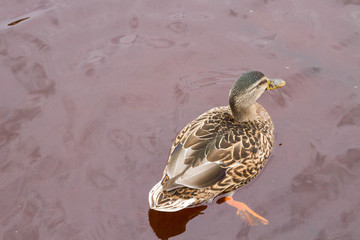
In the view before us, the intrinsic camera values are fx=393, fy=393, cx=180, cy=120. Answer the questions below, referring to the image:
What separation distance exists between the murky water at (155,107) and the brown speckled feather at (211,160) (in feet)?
1.15

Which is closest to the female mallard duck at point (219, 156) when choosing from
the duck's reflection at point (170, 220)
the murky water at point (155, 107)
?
the duck's reflection at point (170, 220)

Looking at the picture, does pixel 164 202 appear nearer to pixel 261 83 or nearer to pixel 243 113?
pixel 243 113

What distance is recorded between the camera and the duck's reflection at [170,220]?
4.25 metres

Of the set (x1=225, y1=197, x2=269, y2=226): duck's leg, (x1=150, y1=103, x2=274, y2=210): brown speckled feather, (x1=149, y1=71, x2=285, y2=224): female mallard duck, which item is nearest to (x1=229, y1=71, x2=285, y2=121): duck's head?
(x1=149, y1=71, x2=285, y2=224): female mallard duck

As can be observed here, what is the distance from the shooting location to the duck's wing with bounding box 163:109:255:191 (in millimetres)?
3967

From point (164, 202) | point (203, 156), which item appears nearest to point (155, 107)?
point (203, 156)

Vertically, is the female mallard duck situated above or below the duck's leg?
above

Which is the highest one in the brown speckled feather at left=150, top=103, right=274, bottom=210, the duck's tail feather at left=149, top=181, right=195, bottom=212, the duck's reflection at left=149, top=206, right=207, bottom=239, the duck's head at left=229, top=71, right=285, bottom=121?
the duck's head at left=229, top=71, right=285, bottom=121

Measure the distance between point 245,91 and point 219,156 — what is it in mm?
779

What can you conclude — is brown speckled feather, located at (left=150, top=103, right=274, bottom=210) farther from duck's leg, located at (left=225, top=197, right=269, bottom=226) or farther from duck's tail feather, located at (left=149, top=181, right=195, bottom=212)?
duck's leg, located at (left=225, top=197, right=269, bottom=226)

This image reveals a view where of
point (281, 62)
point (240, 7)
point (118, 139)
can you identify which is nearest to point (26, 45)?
point (118, 139)

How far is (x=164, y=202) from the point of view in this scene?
160 inches

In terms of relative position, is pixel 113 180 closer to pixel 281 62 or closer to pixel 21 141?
pixel 21 141

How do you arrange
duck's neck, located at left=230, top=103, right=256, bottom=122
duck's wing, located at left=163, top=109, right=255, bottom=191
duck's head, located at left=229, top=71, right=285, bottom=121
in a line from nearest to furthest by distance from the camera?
1. duck's wing, located at left=163, top=109, right=255, bottom=191
2. duck's head, located at left=229, top=71, right=285, bottom=121
3. duck's neck, located at left=230, top=103, right=256, bottom=122
